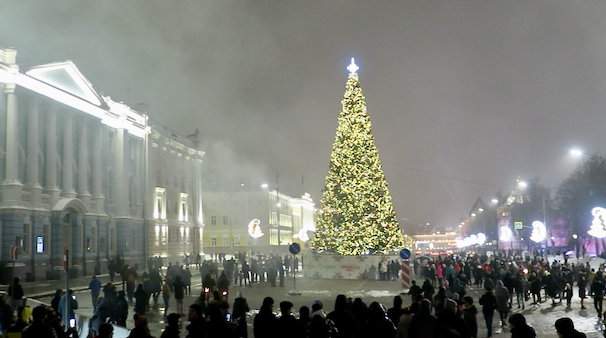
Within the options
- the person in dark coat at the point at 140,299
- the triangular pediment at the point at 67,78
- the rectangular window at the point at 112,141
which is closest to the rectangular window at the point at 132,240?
the rectangular window at the point at 112,141

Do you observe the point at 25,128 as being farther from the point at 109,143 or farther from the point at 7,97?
the point at 109,143

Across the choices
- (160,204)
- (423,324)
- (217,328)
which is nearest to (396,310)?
(423,324)

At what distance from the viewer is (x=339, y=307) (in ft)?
32.8

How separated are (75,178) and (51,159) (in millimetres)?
4770

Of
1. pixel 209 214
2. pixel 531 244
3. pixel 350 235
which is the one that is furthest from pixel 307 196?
pixel 350 235

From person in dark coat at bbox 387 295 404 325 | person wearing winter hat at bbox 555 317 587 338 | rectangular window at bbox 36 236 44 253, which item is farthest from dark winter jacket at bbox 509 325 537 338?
rectangular window at bbox 36 236 44 253

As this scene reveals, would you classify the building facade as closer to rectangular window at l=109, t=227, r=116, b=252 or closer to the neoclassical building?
the neoclassical building

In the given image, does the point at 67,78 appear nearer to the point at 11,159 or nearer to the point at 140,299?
the point at 11,159

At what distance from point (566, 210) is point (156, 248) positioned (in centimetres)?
4222

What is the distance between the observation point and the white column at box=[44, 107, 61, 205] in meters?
44.0

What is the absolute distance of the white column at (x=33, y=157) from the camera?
137 ft

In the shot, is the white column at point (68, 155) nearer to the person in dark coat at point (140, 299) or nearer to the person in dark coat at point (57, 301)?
the person in dark coat at point (140, 299)

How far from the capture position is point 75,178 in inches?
1933

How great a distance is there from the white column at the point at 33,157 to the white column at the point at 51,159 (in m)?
1.63
